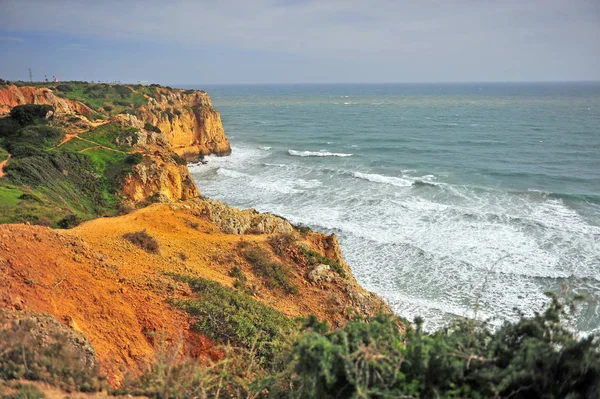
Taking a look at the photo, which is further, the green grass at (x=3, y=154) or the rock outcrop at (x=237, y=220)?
the green grass at (x=3, y=154)

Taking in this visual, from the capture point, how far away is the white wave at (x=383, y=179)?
133 ft

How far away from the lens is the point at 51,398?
6.39 metres

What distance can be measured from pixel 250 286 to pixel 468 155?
4472 cm

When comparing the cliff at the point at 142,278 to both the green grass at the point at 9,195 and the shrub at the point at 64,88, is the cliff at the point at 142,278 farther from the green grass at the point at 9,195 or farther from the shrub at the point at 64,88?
the shrub at the point at 64,88

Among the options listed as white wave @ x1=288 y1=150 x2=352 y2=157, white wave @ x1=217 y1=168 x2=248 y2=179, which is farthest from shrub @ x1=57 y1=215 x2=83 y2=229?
white wave @ x1=288 y1=150 x2=352 y2=157

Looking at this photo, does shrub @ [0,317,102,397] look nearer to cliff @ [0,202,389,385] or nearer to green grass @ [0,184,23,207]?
cliff @ [0,202,389,385]

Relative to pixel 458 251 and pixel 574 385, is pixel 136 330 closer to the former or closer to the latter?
pixel 574 385

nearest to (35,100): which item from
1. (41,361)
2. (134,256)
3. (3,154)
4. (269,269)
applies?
(3,154)

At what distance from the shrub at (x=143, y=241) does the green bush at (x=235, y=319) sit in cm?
260

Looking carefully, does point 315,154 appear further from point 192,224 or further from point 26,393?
point 26,393

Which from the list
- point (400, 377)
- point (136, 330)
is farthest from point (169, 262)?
point (400, 377)

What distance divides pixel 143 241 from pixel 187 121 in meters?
44.0

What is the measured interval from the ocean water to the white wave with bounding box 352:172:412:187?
109 mm

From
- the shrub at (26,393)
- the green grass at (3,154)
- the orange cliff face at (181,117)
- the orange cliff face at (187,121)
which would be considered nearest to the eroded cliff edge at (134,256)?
the green grass at (3,154)
